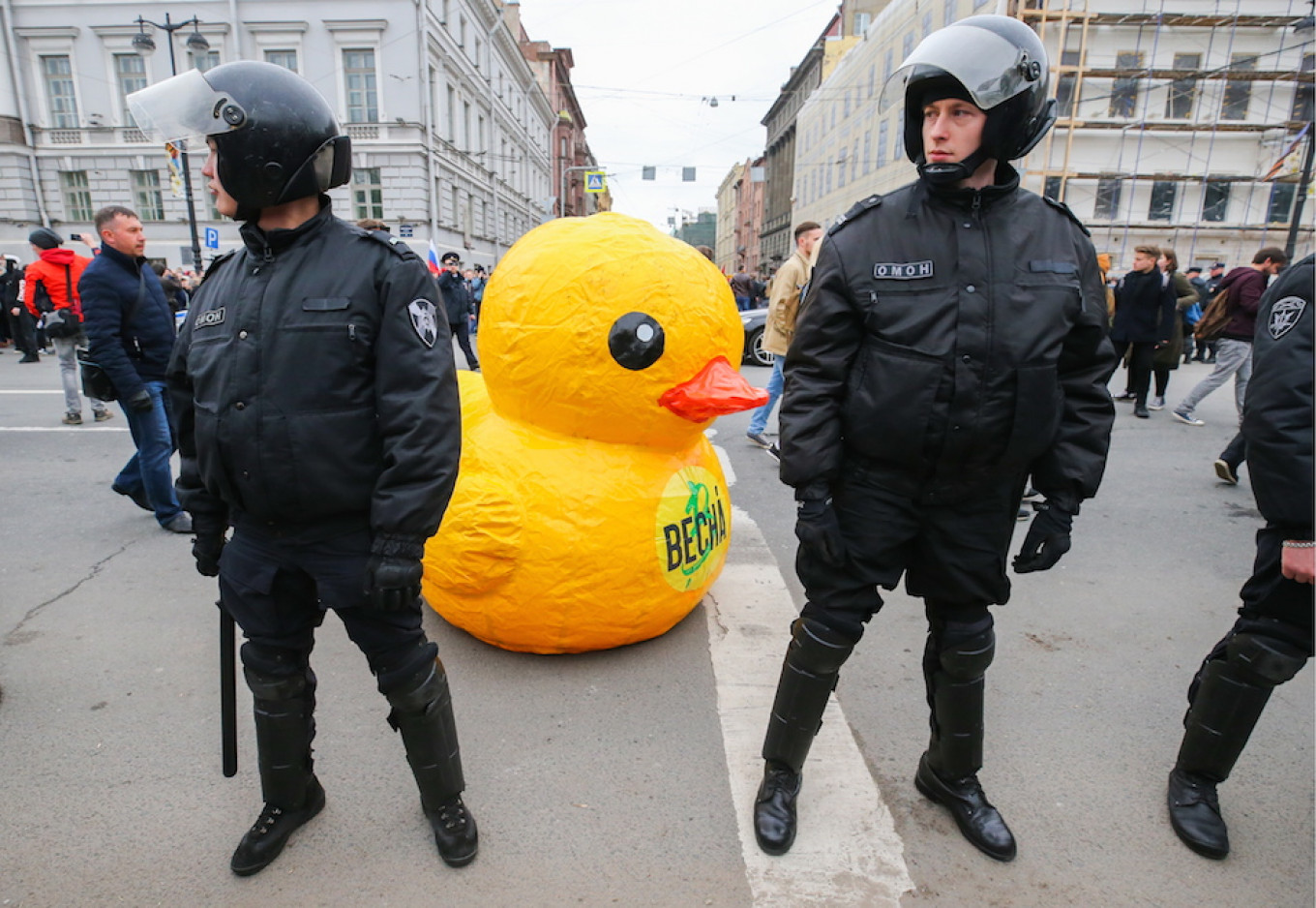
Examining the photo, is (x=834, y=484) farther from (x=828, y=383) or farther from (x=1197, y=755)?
(x=1197, y=755)

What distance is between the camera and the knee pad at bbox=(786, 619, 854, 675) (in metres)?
2.06

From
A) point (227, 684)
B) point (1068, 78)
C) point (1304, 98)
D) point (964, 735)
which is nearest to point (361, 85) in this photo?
point (1068, 78)

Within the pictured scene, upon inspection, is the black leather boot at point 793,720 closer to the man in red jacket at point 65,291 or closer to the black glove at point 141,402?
the black glove at point 141,402

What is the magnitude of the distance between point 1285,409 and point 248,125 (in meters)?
2.64

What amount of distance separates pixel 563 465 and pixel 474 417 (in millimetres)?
536

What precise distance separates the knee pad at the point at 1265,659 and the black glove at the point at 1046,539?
2.09ft

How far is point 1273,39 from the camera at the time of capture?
86.5 feet

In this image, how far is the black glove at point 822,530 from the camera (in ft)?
6.32

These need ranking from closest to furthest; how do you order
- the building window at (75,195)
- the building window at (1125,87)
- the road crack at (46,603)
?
the road crack at (46,603) → the building window at (1125,87) → the building window at (75,195)

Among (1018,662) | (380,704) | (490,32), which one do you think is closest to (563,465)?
(380,704)

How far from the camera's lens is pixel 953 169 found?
5.91 ft

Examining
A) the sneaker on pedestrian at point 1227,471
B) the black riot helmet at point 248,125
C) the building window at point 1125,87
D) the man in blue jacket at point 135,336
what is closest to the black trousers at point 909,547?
the black riot helmet at point 248,125

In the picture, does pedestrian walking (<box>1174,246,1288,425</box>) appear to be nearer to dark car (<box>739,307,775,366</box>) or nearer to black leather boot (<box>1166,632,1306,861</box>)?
black leather boot (<box>1166,632,1306,861</box>)

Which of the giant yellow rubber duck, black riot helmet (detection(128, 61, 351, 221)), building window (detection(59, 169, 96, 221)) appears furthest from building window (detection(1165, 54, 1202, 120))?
building window (detection(59, 169, 96, 221))
